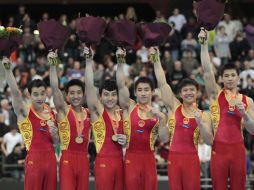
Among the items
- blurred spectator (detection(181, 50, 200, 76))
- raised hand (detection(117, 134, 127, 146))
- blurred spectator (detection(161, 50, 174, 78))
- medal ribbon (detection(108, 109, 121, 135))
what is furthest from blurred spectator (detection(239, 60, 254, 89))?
raised hand (detection(117, 134, 127, 146))

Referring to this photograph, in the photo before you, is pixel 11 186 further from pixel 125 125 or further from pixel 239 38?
pixel 239 38

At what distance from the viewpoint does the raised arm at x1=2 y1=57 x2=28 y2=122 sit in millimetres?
15492

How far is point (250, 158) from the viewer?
21641mm

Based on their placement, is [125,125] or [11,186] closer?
[125,125]

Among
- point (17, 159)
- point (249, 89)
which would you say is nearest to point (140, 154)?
point (249, 89)

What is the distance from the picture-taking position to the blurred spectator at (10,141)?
2192 cm

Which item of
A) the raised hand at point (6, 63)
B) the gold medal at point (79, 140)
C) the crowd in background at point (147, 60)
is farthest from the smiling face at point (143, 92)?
the crowd in background at point (147, 60)

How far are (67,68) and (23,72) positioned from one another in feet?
3.87

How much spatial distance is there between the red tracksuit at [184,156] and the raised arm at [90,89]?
129cm

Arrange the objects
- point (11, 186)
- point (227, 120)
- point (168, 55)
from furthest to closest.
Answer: point (168, 55)
point (11, 186)
point (227, 120)

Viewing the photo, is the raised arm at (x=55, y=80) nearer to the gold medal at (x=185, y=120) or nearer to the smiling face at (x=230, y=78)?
the gold medal at (x=185, y=120)

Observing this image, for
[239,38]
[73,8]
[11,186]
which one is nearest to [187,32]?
[239,38]

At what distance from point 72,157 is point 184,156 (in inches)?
72.0

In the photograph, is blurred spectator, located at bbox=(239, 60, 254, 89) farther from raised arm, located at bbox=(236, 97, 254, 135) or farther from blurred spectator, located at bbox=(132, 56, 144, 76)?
raised arm, located at bbox=(236, 97, 254, 135)
